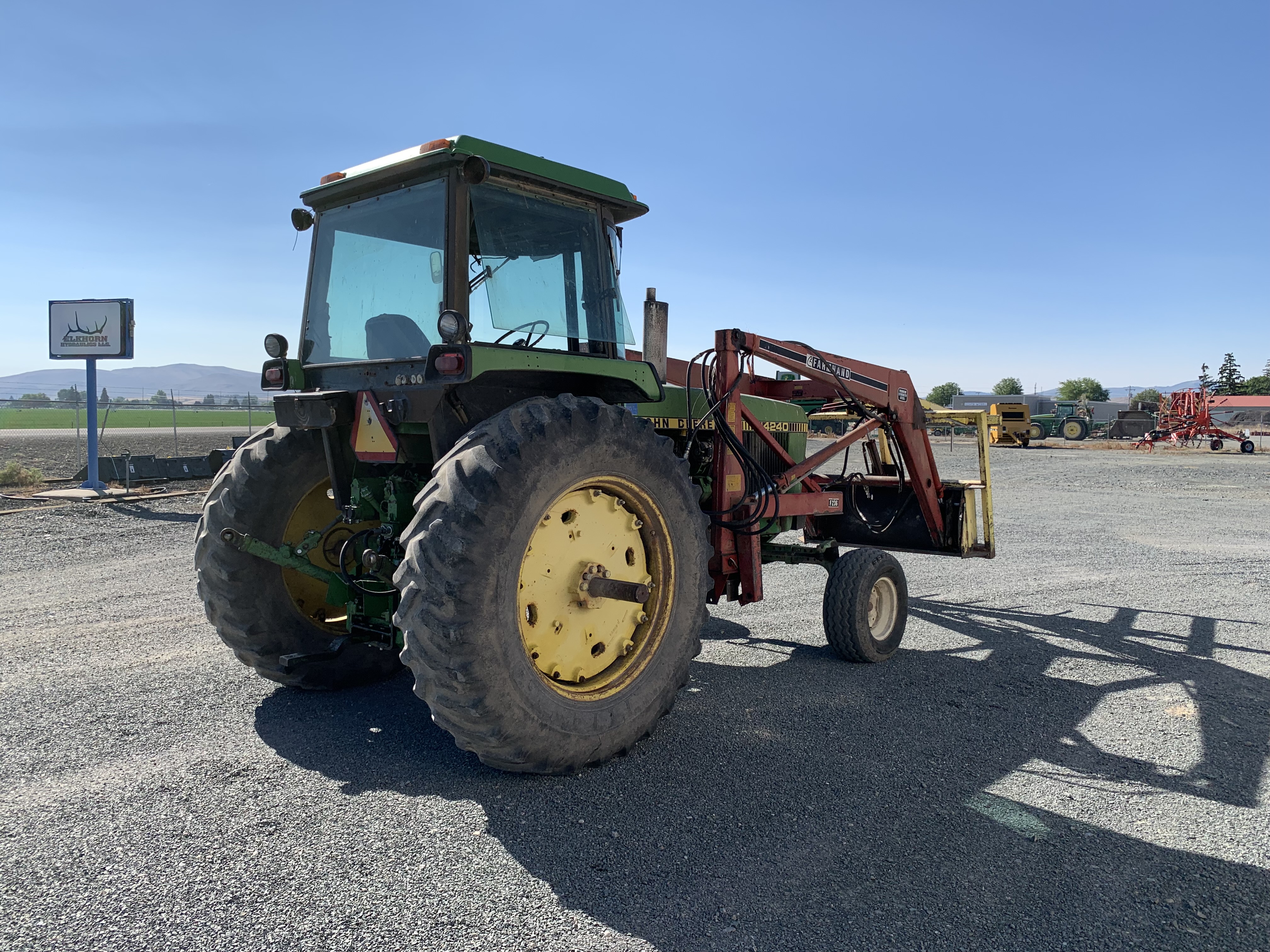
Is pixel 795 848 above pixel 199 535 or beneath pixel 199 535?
beneath

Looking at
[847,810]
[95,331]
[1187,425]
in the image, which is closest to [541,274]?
[847,810]

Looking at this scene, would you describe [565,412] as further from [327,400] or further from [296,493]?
[296,493]

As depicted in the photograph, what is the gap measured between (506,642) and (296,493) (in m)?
1.96

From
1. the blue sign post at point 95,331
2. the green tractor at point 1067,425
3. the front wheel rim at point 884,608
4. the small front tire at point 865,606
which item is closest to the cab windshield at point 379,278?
the small front tire at point 865,606

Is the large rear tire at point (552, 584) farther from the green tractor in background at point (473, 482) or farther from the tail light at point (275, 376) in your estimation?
the tail light at point (275, 376)

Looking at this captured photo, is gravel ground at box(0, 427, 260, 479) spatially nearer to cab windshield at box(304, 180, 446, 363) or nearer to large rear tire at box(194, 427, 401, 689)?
large rear tire at box(194, 427, 401, 689)

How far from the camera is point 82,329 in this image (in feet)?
52.2

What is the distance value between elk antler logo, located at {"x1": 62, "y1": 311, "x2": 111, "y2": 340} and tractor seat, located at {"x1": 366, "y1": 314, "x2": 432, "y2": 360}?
14.1 m

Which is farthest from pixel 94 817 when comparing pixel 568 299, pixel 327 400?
pixel 568 299

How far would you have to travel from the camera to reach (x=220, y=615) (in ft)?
15.2

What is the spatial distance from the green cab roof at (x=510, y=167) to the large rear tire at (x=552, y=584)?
1214 mm

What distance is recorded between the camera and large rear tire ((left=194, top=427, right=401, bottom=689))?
15.1 feet

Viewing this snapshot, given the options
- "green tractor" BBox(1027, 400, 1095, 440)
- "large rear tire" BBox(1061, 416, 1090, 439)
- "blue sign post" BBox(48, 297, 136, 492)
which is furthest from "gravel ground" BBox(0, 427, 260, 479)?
"large rear tire" BBox(1061, 416, 1090, 439)

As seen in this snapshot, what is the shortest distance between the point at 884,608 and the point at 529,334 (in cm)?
332
